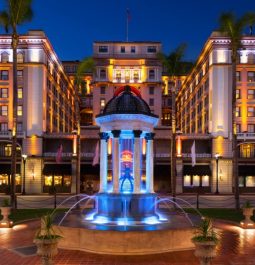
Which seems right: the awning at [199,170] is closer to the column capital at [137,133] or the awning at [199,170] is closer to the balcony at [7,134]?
the balcony at [7,134]

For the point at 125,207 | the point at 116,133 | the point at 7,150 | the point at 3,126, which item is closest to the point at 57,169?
the point at 7,150

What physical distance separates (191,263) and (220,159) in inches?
1931

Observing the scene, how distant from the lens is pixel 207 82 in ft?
228

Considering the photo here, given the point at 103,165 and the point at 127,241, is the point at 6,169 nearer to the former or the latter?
the point at 103,165

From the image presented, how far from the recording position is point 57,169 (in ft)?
211

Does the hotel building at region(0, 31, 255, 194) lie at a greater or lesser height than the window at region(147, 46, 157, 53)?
lesser

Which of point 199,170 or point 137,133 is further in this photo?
point 199,170

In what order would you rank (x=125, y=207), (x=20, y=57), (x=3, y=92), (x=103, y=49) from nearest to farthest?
(x=125, y=207), (x=20, y=57), (x=3, y=92), (x=103, y=49)

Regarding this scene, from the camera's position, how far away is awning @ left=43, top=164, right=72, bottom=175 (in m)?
64.0

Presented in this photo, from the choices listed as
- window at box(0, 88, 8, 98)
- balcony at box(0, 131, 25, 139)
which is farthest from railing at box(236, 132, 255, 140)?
window at box(0, 88, 8, 98)

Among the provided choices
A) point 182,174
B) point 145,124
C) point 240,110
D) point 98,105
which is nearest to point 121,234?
point 145,124

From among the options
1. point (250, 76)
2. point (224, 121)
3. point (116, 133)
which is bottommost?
point (116, 133)

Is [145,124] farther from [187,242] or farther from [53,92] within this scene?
[53,92]

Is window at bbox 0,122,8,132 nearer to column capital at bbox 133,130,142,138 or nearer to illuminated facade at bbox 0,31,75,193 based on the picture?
illuminated facade at bbox 0,31,75,193
